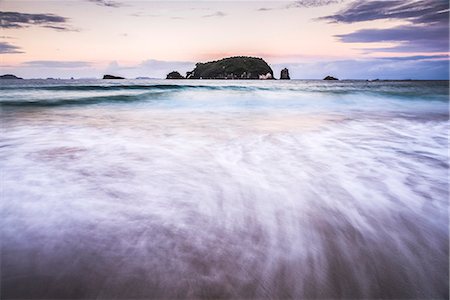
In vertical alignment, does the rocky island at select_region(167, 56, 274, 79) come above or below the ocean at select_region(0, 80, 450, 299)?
above

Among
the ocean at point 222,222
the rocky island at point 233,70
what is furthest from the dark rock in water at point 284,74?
the ocean at point 222,222

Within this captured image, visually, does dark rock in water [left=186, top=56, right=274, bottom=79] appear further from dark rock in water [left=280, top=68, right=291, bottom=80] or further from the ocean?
the ocean

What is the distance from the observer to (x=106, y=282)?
1.40 meters

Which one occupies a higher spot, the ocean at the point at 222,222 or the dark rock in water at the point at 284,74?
the dark rock in water at the point at 284,74

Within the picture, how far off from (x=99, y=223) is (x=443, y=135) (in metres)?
6.45

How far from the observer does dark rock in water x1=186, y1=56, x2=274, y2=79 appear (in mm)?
95000

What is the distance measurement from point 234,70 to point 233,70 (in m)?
0.42

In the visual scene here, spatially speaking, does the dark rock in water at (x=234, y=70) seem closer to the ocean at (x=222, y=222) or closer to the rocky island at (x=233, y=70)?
the rocky island at (x=233, y=70)

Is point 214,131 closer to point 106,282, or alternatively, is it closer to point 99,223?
point 99,223

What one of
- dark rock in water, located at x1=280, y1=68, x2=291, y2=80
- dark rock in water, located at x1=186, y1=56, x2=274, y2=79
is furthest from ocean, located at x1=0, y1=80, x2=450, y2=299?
dark rock in water, located at x1=280, y1=68, x2=291, y2=80

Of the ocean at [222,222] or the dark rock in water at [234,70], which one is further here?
the dark rock in water at [234,70]

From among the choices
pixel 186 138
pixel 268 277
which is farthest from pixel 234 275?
pixel 186 138

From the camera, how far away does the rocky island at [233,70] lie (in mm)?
95062

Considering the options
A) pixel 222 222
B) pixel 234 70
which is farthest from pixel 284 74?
pixel 222 222
